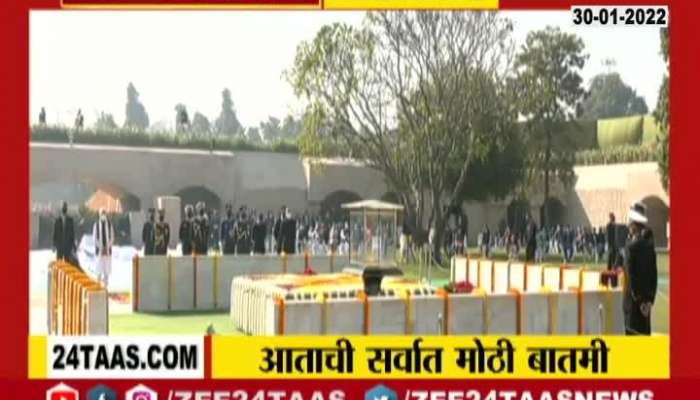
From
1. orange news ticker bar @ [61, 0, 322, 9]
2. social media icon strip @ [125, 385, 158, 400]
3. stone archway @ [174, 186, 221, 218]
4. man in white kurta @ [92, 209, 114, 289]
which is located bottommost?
social media icon strip @ [125, 385, 158, 400]

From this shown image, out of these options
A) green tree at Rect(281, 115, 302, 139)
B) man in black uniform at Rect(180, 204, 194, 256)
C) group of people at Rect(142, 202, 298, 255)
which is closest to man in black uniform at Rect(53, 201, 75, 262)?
group of people at Rect(142, 202, 298, 255)

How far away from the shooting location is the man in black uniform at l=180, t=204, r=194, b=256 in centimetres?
1255

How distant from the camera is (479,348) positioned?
6992mm

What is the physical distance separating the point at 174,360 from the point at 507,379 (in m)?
2.74

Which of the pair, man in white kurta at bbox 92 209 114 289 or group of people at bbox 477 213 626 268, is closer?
group of people at bbox 477 213 626 268

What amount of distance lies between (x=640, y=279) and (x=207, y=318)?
540 centimetres

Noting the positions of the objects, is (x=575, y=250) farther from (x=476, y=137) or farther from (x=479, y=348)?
(x=479, y=348)

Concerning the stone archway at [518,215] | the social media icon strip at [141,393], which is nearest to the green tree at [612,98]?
the stone archway at [518,215]

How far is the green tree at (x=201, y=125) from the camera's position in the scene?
348 inches

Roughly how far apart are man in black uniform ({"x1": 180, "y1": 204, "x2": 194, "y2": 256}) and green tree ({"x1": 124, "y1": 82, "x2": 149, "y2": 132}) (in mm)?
2460

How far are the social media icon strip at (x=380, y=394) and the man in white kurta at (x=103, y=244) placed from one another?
645cm

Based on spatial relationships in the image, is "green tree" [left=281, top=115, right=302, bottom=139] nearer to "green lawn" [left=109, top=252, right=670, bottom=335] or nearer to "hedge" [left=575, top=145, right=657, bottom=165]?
"green lawn" [left=109, top=252, right=670, bottom=335]

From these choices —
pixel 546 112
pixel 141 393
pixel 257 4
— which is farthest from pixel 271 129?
pixel 546 112

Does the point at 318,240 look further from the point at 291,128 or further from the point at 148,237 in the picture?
the point at 148,237
